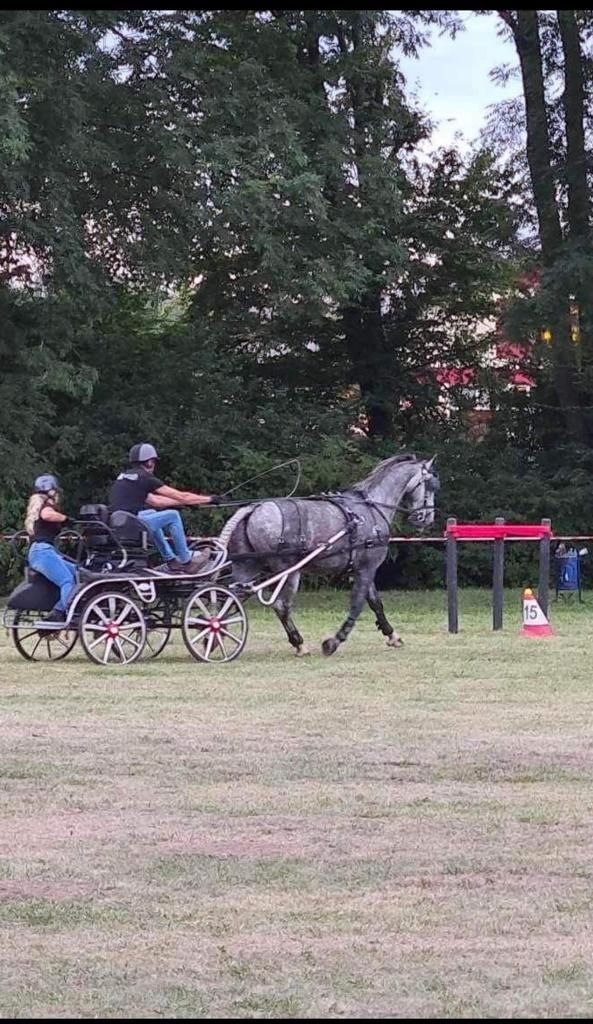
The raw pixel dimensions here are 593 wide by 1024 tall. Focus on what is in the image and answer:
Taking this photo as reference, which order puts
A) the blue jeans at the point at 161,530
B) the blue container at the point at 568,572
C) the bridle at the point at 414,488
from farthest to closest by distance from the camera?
the blue container at the point at 568,572 < the bridle at the point at 414,488 < the blue jeans at the point at 161,530

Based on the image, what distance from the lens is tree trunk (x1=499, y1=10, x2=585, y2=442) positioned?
28.7 metres

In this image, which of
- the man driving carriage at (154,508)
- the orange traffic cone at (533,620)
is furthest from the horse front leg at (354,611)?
the orange traffic cone at (533,620)

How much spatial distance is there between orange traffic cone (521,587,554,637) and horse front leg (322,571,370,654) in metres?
2.71

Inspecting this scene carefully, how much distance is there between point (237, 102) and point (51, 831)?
59.4 feet

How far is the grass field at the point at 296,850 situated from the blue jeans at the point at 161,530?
7.23ft

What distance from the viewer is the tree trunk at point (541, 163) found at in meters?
28.7

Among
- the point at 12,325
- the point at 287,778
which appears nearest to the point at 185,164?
the point at 12,325

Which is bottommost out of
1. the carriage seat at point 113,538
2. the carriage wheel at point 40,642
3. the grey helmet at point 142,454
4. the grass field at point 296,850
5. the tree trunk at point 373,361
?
the grass field at point 296,850

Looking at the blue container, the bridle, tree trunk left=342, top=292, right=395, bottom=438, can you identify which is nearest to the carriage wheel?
the bridle

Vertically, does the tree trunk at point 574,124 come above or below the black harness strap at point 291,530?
above

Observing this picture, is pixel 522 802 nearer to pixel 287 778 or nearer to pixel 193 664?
pixel 287 778

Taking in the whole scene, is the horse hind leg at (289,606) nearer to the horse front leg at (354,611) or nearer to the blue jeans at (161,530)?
the horse front leg at (354,611)

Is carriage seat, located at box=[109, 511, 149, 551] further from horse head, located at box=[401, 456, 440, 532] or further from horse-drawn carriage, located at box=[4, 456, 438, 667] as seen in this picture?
horse head, located at box=[401, 456, 440, 532]

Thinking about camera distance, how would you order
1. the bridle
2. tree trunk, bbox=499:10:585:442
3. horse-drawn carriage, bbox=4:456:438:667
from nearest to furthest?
horse-drawn carriage, bbox=4:456:438:667
the bridle
tree trunk, bbox=499:10:585:442
